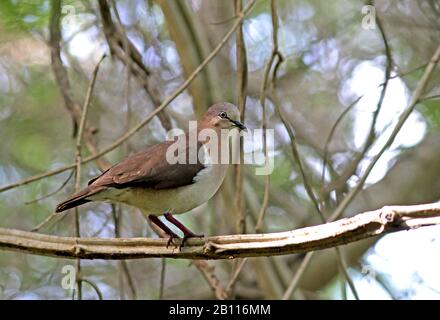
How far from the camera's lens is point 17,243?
417 centimetres

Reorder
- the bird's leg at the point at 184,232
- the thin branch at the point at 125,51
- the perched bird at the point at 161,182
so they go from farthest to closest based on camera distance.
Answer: the thin branch at the point at 125,51 < the perched bird at the point at 161,182 < the bird's leg at the point at 184,232

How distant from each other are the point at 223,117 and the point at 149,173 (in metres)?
1.05

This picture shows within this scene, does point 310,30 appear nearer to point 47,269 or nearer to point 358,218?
point 47,269

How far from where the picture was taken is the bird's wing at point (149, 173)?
496cm

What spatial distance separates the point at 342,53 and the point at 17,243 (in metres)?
5.56

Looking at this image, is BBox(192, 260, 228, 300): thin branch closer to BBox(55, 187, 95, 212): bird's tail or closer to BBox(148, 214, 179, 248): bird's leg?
BBox(148, 214, 179, 248): bird's leg

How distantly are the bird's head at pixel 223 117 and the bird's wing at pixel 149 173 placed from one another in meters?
0.69

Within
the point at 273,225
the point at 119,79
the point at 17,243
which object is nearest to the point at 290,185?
the point at 273,225

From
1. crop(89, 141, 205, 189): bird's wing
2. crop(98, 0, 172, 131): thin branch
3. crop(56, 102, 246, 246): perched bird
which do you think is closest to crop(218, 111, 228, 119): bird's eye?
crop(56, 102, 246, 246): perched bird

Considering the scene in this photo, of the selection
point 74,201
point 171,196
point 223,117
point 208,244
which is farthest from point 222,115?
point 208,244

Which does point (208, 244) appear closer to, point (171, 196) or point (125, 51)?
point (171, 196)

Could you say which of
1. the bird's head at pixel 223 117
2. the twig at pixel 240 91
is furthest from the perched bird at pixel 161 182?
the twig at pixel 240 91

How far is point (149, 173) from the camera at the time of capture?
5.06 meters

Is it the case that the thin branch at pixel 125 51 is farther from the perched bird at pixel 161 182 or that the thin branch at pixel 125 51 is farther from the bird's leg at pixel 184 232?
the bird's leg at pixel 184 232
